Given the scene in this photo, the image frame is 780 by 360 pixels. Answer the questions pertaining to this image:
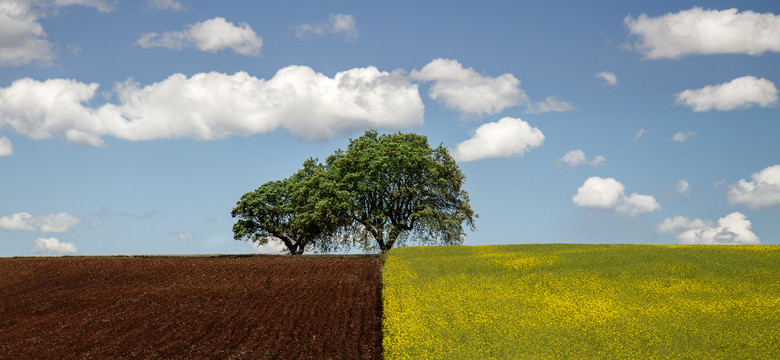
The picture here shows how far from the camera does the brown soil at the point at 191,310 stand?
77.3 feet

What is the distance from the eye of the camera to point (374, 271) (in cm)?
3978

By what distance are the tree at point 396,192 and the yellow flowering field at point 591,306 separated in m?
15.2

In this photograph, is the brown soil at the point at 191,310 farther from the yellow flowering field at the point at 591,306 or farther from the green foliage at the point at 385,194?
the green foliage at the point at 385,194

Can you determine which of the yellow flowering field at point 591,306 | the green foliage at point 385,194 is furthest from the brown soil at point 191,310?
the green foliage at point 385,194

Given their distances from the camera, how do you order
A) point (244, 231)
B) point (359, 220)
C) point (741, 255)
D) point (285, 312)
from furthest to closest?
point (244, 231) < point (359, 220) < point (741, 255) < point (285, 312)

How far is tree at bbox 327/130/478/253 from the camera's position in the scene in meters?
54.6

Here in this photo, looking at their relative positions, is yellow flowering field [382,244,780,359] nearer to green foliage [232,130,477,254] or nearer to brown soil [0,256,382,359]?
brown soil [0,256,382,359]

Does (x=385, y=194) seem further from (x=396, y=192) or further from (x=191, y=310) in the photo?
(x=191, y=310)

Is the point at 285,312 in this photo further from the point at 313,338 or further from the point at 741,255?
the point at 741,255

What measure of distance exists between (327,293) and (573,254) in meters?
17.6

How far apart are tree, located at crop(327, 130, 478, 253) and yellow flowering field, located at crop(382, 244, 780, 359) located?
15.2 m

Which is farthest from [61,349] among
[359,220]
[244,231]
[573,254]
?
[244,231]

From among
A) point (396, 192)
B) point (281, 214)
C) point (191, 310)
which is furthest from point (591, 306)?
point (281, 214)

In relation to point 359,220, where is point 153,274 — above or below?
below
